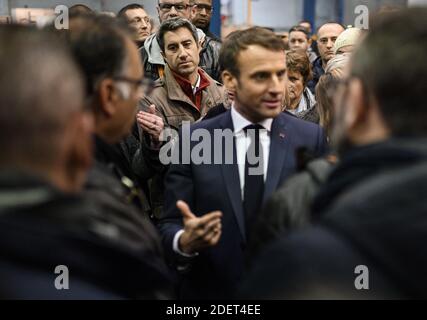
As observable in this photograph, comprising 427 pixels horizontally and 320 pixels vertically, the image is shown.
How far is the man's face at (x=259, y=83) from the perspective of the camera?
9.52 feet

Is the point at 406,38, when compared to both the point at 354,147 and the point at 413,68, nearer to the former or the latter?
the point at 413,68

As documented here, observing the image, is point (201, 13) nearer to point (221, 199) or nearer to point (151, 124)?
point (151, 124)

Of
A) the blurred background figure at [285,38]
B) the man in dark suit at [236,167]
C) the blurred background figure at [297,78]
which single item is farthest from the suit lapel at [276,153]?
the blurred background figure at [297,78]

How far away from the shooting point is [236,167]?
2.80 m

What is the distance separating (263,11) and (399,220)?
17.5 meters

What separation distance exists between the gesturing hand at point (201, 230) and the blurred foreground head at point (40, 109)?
2.91 ft

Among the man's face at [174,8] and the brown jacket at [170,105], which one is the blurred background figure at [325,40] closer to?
the man's face at [174,8]

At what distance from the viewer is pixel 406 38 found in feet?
4.95

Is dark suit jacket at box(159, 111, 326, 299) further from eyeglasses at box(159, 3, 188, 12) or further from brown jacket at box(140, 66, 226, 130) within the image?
eyeglasses at box(159, 3, 188, 12)

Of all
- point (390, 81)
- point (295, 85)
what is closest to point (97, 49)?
point (390, 81)

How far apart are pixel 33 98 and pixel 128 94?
2.49ft

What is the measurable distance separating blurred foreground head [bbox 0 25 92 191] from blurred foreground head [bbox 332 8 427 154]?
2.08 ft

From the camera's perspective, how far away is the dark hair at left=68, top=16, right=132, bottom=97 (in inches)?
83.0

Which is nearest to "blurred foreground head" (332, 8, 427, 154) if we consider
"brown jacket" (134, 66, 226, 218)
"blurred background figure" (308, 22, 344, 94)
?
"brown jacket" (134, 66, 226, 218)
